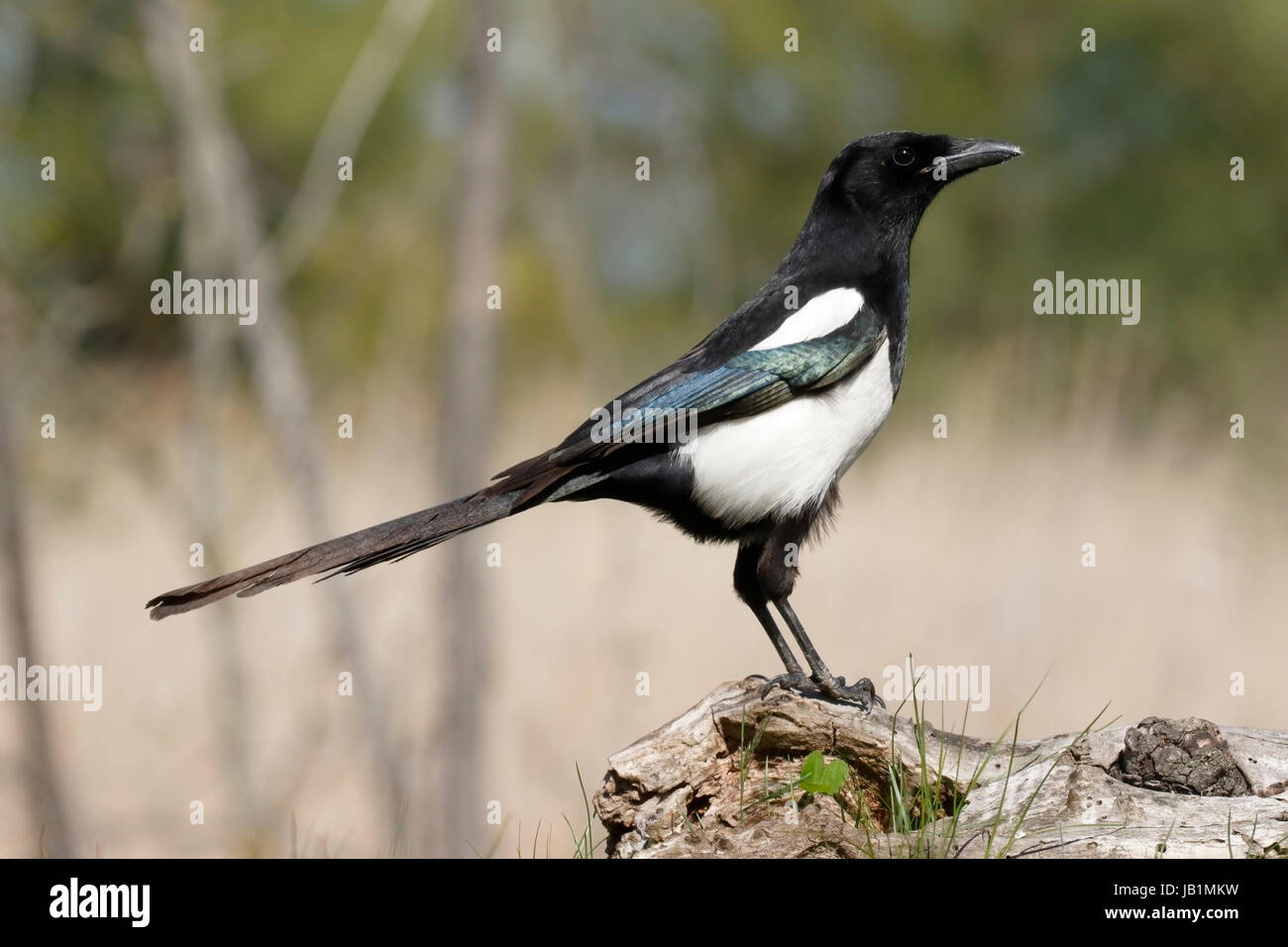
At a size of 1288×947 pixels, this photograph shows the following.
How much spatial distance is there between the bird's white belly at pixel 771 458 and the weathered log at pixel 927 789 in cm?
46

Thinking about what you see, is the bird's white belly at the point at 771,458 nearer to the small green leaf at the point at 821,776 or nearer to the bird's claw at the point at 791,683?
the bird's claw at the point at 791,683

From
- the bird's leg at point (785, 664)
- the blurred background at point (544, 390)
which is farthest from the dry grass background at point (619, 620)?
the bird's leg at point (785, 664)

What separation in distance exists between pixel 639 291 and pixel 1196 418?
20.5 ft

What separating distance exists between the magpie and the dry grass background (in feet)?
8.48

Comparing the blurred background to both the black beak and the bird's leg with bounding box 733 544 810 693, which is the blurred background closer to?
the bird's leg with bounding box 733 544 810 693

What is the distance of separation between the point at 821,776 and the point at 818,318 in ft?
4.03

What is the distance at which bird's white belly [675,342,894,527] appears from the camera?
3.62 metres

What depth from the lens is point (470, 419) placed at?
250 inches

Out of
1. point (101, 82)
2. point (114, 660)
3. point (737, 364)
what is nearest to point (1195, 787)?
point (737, 364)

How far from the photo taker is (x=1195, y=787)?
3236mm

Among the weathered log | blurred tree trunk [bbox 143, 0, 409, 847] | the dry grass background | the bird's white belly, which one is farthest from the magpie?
blurred tree trunk [bbox 143, 0, 409, 847]

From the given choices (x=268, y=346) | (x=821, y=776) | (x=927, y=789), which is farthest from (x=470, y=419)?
(x=927, y=789)

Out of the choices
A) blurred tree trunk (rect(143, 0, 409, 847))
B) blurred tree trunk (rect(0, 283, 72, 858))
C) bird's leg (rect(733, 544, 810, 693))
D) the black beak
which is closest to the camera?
bird's leg (rect(733, 544, 810, 693))

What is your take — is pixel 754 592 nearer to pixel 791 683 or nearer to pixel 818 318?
pixel 791 683
